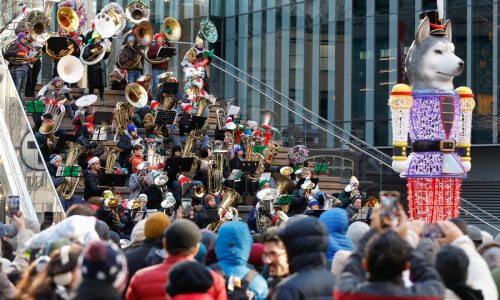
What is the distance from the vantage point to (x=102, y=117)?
969 inches

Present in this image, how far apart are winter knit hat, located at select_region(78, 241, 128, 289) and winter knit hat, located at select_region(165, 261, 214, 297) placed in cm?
77

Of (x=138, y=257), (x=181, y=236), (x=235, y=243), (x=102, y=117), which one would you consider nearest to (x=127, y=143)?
(x=102, y=117)

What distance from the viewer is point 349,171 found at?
28078 millimetres

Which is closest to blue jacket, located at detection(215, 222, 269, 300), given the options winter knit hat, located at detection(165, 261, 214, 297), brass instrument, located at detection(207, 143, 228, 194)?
winter knit hat, located at detection(165, 261, 214, 297)

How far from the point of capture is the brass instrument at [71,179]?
72.0ft

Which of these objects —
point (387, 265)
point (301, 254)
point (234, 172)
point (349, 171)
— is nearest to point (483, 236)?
point (301, 254)

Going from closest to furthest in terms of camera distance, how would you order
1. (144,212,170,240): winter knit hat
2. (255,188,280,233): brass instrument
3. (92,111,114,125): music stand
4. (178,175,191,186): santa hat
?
1. (144,212,170,240): winter knit hat
2. (255,188,280,233): brass instrument
3. (178,175,191,186): santa hat
4. (92,111,114,125): music stand

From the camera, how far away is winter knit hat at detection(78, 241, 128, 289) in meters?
6.99

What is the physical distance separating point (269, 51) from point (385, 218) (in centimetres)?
3985

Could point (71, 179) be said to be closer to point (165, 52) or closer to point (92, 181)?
point (92, 181)

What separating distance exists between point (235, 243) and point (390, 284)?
7.75 ft

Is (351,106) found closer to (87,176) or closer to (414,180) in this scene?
(87,176)

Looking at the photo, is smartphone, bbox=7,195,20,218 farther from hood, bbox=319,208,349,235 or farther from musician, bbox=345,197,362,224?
musician, bbox=345,197,362,224

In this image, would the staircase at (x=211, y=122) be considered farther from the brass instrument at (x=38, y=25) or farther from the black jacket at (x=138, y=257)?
the black jacket at (x=138, y=257)
